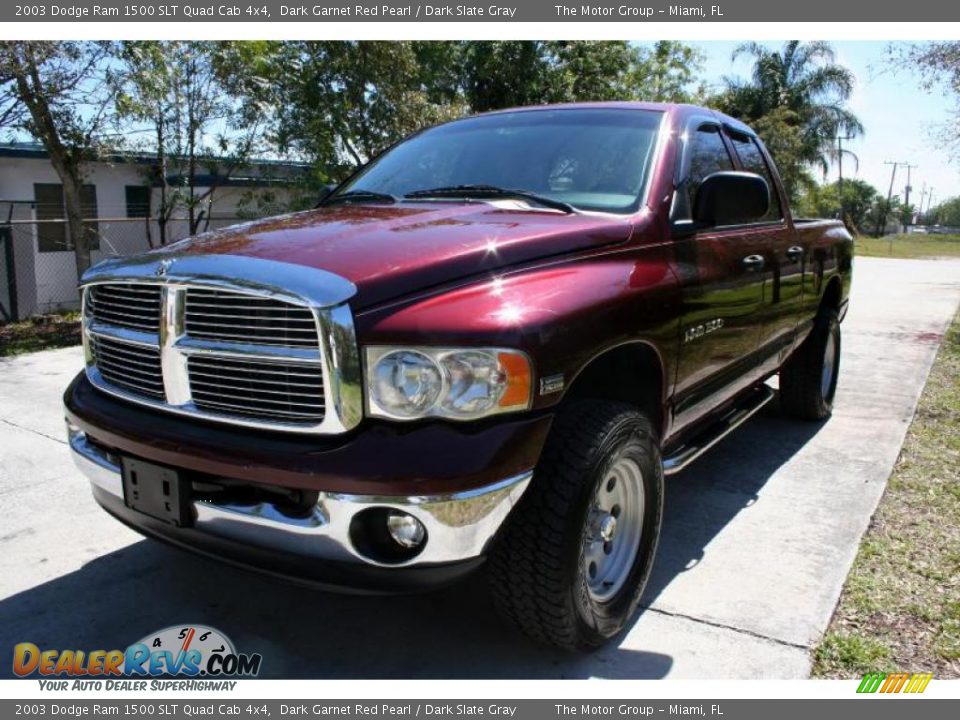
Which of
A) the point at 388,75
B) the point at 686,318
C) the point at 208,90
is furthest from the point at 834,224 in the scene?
the point at 208,90

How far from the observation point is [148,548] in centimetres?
362

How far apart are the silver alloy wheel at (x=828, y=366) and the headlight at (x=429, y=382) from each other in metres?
4.23

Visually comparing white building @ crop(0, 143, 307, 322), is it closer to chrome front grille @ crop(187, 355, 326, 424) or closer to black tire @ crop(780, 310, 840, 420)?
black tire @ crop(780, 310, 840, 420)

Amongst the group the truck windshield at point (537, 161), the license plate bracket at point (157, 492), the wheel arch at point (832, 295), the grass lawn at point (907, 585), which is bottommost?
the grass lawn at point (907, 585)

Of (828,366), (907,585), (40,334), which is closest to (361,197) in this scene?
(907,585)

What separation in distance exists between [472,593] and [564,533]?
3.17ft

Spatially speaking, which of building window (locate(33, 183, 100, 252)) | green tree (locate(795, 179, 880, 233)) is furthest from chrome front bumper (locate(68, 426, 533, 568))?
green tree (locate(795, 179, 880, 233))

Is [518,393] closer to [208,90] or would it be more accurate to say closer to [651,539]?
[651,539]

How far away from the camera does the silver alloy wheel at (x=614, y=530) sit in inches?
110

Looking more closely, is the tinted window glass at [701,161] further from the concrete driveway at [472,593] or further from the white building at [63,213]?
the white building at [63,213]

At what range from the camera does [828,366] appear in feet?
19.6

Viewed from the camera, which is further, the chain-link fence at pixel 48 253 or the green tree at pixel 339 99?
the chain-link fence at pixel 48 253

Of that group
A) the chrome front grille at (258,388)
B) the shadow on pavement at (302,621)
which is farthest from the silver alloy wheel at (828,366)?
the chrome front grille at (258,388)
